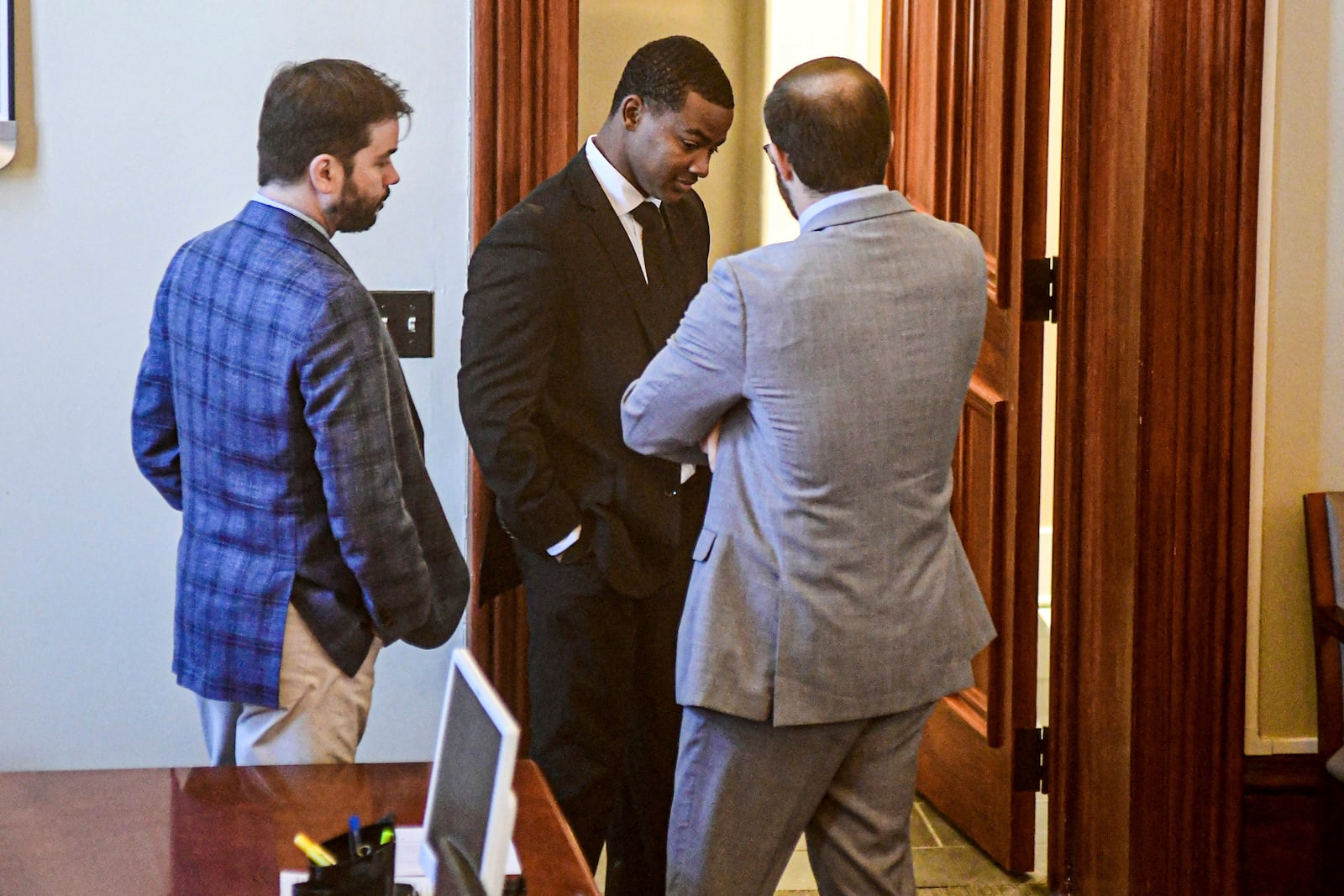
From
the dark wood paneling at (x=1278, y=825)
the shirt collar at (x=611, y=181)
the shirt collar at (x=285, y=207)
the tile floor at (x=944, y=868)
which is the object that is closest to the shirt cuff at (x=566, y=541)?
the shirt collar at (x=611, y=181)

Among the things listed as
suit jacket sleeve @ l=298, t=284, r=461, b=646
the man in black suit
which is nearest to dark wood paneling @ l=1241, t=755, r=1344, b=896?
the man in black suit

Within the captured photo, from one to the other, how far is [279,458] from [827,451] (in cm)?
73

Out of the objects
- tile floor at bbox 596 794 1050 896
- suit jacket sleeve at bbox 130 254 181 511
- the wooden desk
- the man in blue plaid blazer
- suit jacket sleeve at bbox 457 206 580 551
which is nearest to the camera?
the wooden desk

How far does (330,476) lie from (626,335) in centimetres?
73

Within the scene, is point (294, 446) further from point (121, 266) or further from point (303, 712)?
point (121, 266)

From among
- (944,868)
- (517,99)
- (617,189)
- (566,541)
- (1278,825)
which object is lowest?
(944,868)

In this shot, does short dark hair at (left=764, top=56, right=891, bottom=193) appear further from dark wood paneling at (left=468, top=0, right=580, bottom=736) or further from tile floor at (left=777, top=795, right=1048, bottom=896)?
tile floor at (left=777, top=795, right=1048, bottom=896)

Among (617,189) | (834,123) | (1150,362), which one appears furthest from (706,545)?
(1150,362)

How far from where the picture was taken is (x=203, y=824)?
1.60m

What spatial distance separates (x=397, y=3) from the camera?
2.74m

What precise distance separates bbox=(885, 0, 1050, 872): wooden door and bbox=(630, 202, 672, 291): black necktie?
0.83 meters

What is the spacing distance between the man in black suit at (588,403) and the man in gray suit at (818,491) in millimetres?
464

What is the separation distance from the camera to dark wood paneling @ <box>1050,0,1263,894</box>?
106 inches

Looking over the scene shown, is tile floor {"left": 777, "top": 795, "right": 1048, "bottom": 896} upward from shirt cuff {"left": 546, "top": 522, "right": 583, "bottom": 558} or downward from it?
downward
